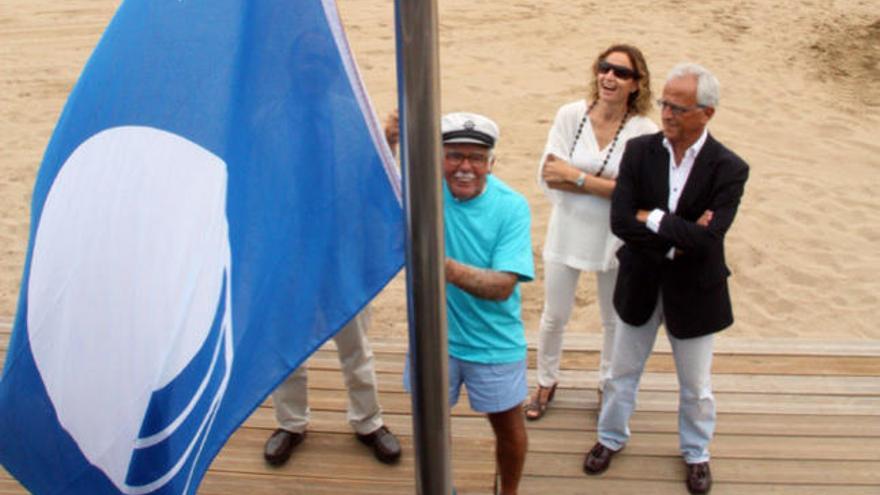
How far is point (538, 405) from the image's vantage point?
167 inches

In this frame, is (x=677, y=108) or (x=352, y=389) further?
(x=352, y=389)

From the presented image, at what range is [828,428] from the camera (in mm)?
4172

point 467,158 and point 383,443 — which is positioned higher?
point 467,158

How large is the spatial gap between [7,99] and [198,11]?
9.50 m

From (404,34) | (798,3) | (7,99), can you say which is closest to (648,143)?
(404,34)

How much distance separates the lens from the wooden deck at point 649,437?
12.5 ft

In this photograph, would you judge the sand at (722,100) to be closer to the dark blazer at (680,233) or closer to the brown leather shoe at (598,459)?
the brown leather shoe at (598,459)

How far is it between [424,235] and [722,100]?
9.36m

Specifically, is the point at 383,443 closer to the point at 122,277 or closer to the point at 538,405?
the point at 538,405

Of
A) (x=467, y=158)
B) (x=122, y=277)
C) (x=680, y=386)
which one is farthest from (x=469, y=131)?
(x=680, y=386)

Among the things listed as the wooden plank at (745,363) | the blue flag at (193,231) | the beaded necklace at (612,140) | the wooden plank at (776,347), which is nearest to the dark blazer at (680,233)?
the beaded necklace at (612,140)

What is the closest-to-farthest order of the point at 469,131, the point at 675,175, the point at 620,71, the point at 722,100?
the point at 469,131 < the point at 675,175 < the point at 620,71 < the point at 722,100

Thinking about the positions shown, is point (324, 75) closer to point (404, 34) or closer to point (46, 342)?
point (404, 34)

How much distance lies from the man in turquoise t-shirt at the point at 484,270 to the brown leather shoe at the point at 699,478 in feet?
2.63
